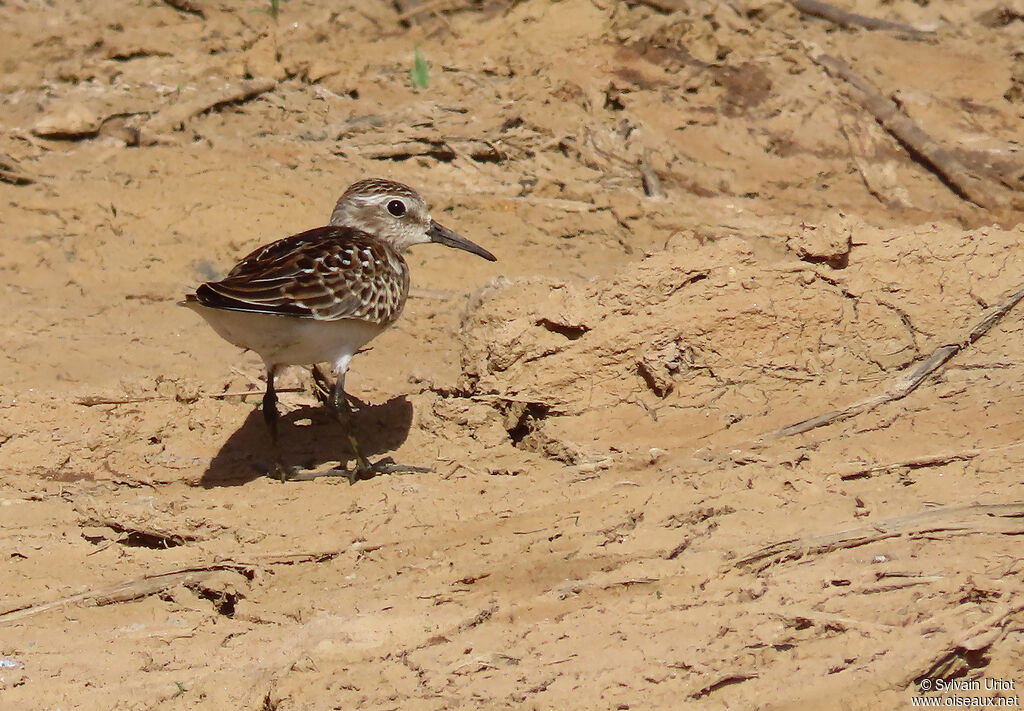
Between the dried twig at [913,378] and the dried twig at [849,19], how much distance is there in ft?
16.4

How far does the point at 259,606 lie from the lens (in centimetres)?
546

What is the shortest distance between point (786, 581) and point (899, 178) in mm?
5345

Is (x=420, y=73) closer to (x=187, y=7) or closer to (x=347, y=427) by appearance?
(x=187, y=7)

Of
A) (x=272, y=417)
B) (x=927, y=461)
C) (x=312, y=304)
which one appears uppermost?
(x=927, y=461)

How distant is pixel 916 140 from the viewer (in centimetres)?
971

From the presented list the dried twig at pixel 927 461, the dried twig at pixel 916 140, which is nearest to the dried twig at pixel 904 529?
the dried twig at pixel 927 461

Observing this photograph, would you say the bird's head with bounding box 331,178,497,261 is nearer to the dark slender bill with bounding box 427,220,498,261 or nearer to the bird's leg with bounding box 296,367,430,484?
the dark slender bill with bounding box 427,220,498,261

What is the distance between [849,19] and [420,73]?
12.0 ft

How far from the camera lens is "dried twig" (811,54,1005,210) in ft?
Answer: 30.4

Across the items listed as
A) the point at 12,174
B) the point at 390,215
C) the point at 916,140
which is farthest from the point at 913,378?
the point at 12,174

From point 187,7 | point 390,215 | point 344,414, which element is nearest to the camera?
point 344,414

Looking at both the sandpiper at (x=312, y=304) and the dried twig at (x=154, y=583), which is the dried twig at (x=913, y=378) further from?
the dried twig at (x=154, y=583)

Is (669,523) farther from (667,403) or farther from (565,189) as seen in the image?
(565,189)

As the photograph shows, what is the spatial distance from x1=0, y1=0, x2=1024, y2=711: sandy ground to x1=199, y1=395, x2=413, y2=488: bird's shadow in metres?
0.03
